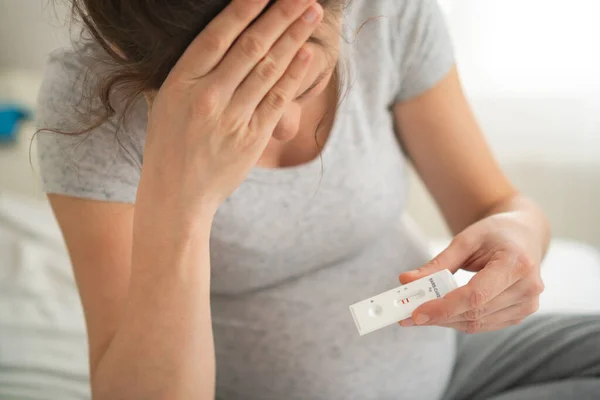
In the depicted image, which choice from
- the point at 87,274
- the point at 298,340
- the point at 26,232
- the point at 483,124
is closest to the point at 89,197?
the point at 87,274

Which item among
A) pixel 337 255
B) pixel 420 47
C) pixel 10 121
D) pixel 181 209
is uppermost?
pixel 420 47

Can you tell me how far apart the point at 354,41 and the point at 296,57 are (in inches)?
9.6

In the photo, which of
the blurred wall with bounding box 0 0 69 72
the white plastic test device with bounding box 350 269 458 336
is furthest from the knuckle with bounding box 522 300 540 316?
the blurred wall with bounding box 0 0 69 72

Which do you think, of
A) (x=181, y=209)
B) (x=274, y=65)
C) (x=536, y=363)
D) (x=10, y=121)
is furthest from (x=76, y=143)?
(x=10, y=121)

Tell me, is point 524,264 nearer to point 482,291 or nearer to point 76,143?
point 482,291

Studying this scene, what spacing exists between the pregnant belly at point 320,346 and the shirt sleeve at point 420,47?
0.25 meters

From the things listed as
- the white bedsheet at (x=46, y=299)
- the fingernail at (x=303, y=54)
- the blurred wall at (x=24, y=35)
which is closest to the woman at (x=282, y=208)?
the fingernail at (x=303, y=54)

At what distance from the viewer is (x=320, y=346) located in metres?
0.67

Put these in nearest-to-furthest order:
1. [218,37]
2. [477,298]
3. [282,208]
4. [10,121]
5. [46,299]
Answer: [218,37]
[477,298]
[282,208]
[46,299]
[10,121]

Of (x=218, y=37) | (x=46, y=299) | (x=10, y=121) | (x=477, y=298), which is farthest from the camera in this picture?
(x=10, y=121)

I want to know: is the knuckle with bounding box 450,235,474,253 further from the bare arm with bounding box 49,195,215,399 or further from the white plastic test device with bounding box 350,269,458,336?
the bare arm with bounding box 49,195,215,399

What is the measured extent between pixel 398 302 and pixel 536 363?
0.93 ft

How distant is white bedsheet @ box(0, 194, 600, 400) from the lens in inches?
32.2

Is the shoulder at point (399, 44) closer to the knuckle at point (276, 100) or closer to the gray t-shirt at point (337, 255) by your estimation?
the gray t-shirt at point (337, 255)
